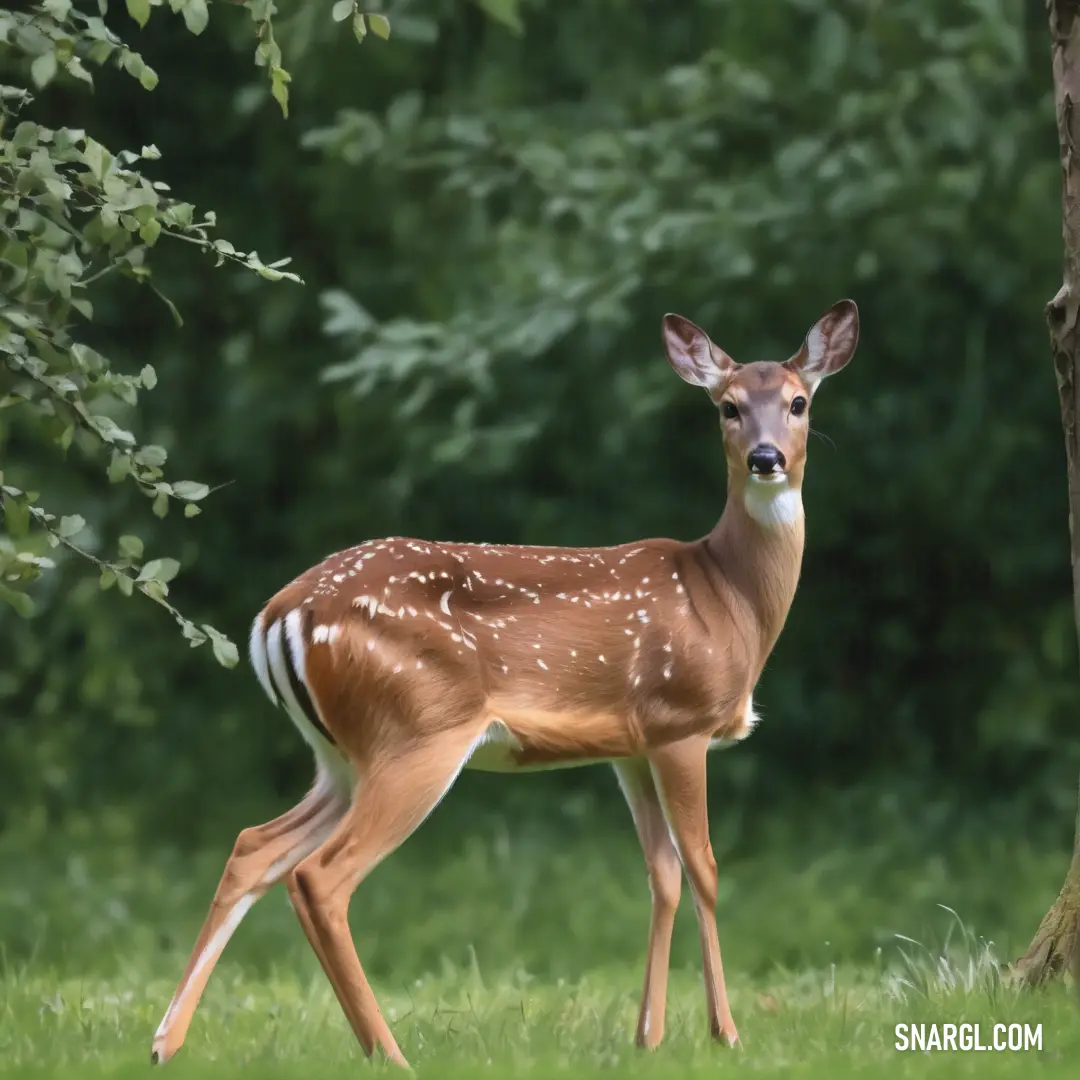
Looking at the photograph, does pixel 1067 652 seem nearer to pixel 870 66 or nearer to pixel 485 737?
pixel 870 66

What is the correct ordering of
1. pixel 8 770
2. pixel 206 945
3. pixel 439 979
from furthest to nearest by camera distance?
pixel 8 770, pixel 439 979, pixel 206 945

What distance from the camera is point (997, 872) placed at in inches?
370

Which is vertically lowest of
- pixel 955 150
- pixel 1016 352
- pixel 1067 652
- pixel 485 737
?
pixel 1067 652

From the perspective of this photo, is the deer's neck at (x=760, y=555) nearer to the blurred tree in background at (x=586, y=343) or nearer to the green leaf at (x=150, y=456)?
the green leaf at (x=150, y=456)

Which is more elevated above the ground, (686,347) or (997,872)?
(686,347)

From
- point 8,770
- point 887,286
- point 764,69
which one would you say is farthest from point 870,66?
point 8,770

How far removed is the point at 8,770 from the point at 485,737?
227 inches

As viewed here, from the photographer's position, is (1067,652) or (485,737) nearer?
(485,737)

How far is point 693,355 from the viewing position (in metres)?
6.38

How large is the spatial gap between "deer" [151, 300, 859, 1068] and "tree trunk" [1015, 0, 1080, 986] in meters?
0.67

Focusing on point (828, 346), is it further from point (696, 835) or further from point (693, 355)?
point (696, 835)

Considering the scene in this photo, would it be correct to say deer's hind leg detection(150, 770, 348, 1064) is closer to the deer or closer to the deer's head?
the deer

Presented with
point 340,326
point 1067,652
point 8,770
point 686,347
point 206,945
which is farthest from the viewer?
point 8,770

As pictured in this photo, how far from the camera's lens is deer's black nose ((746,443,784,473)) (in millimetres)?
5914
